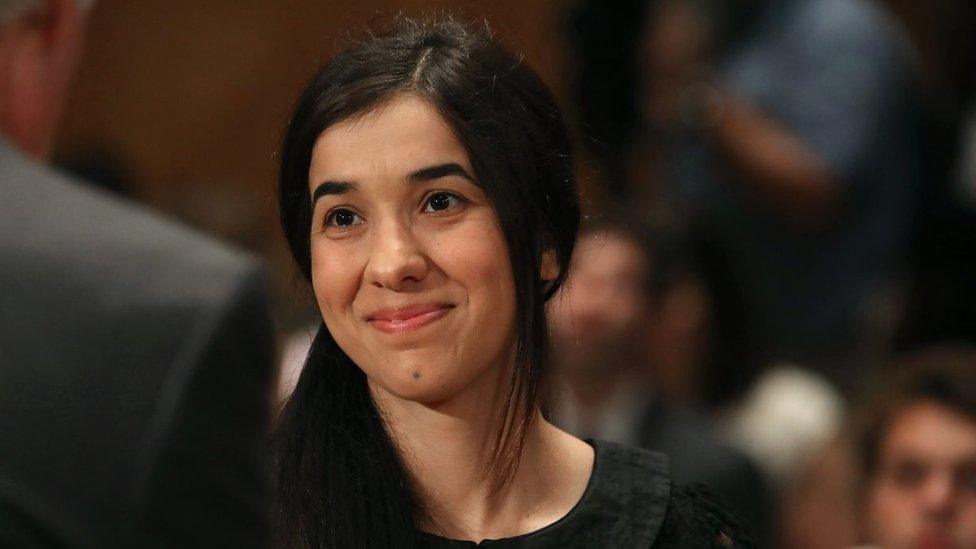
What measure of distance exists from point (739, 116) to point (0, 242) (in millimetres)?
2773

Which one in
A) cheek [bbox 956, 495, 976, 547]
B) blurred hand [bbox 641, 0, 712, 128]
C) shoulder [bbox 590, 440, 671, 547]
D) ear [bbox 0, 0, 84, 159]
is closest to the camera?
ear [bbox 0, 0, 84, 159]

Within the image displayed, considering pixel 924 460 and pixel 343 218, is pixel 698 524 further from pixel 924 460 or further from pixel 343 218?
pixel 924 460

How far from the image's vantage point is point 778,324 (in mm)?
4109

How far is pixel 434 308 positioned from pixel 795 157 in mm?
2361

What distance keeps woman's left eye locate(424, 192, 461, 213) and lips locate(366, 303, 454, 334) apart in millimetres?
102

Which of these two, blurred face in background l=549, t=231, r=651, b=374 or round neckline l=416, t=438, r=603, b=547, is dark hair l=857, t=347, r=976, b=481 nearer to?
blurred face in background l=549, t=231, r=651, b=374

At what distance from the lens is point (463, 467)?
1788 mm

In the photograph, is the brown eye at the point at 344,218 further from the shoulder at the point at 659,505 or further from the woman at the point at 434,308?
the shoulder at the point at 659,505

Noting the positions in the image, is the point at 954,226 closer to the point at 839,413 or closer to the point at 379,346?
the point at 839,413

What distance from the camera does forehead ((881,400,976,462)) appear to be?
8.89 ft

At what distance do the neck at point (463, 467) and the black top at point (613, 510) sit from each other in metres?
0.02

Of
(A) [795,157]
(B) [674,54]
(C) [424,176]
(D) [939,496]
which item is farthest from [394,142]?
(B) [674,54]

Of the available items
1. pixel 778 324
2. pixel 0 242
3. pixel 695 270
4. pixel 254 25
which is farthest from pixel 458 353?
pixel 254 25

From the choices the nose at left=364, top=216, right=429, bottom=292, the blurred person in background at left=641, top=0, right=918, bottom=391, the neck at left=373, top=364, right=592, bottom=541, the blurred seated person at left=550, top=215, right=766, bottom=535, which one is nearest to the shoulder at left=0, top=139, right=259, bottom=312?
the nose at left=364, top=216, right=429, bottom=292
